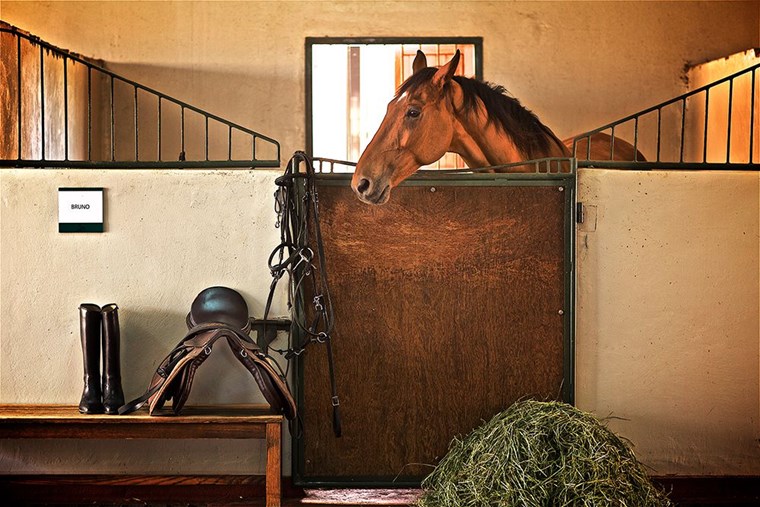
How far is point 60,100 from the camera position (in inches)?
192

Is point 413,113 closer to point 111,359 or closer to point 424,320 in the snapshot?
point 424,320

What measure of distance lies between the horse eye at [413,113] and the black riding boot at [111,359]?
1.32 meters

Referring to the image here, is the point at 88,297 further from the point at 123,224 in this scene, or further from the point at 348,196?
the point at 348,196

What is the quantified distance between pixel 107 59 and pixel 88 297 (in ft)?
8.56

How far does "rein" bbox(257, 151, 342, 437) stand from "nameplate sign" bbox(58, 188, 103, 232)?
2.17 feet

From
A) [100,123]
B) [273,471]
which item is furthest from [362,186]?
[100,123]

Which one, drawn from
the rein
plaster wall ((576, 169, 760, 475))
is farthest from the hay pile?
the rein

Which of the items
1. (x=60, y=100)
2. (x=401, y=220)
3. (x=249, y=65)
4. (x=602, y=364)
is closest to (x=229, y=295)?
(x=401, y=220)

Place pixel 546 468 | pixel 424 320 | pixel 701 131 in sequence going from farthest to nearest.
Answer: pixel 701 131
pixel 424 320
pixel 546 468

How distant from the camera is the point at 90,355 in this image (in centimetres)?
323

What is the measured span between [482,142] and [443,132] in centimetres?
26

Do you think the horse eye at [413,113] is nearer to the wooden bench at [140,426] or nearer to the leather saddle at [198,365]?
the leather saddle at [198,365]

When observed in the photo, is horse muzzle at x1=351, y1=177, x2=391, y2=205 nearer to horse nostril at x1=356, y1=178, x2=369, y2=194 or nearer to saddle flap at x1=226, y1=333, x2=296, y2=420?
horse nostril at x1=356, y1=178, x2=369, y2=194

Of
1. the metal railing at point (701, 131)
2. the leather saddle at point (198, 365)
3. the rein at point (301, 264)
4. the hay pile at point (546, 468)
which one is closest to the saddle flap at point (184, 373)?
the leather saddle at point (198, 365)
